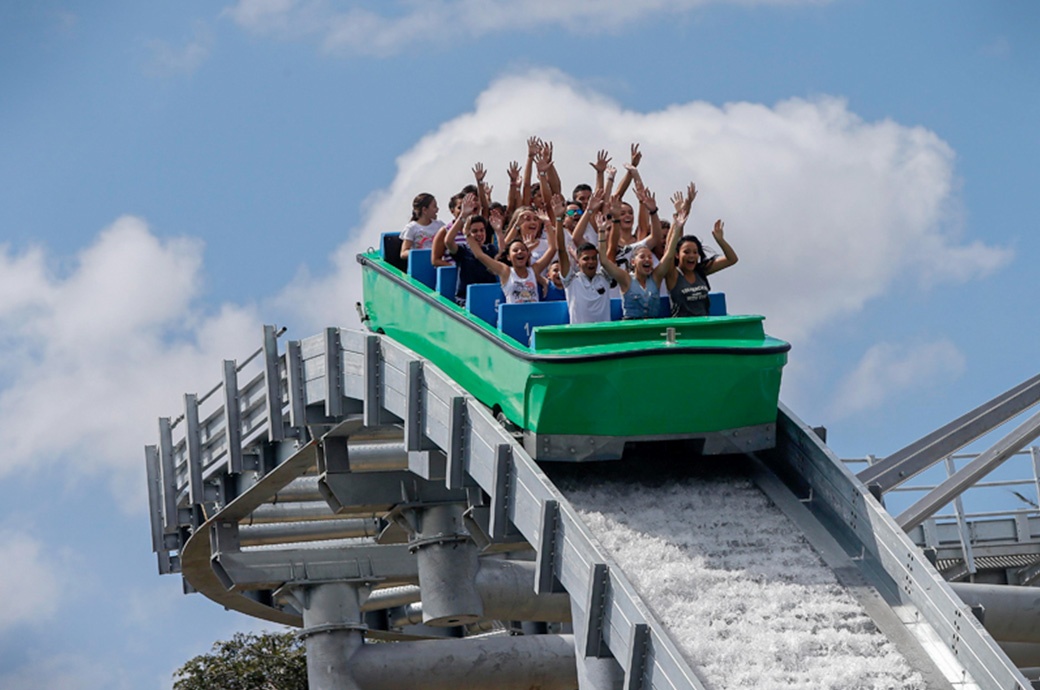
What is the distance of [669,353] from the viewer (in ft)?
39.2

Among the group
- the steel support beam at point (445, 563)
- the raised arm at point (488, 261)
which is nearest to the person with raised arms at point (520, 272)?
the raised arm at point (488, 261)

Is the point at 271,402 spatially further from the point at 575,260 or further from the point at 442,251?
the point at 575,260

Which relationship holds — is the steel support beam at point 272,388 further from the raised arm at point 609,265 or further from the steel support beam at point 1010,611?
the steel support beam at point 1010,611

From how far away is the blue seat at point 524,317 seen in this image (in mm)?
12797

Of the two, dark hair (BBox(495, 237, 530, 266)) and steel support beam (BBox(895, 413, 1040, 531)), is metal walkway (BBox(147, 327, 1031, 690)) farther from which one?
steel support beam (BBox(895, 413, 1040, 531))

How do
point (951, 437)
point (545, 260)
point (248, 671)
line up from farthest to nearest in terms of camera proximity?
point (248, 671)
point (951, 437)
point (545, 260)

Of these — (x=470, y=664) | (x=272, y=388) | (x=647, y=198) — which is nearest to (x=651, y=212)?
(x=647, y=198)

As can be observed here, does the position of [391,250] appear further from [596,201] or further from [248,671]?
[248,671]

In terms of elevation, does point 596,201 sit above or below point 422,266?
below

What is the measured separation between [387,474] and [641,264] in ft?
21.8

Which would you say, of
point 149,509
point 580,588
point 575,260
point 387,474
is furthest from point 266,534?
point 580,588

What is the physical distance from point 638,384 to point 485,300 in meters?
1.98

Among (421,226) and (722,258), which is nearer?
(722,258)

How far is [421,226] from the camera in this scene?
1559 centimetres
